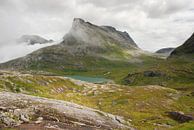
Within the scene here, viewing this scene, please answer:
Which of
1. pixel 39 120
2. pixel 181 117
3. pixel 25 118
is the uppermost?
pixel 25 118

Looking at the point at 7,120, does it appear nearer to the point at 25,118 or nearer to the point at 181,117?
the point at 25,118

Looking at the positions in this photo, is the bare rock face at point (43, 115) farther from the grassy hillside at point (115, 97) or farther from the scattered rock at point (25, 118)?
the grassy hillside at point (115, 97)

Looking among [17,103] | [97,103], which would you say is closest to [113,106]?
[97,103]

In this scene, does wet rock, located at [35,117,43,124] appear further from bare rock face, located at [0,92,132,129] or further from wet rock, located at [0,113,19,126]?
wet rock, located at [0,113,19,126]

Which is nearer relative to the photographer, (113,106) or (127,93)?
(113,106)

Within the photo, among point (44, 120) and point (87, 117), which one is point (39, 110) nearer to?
point (44, 120)

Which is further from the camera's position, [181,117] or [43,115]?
[181,117]

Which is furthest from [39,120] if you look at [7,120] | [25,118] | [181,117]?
[181,117]

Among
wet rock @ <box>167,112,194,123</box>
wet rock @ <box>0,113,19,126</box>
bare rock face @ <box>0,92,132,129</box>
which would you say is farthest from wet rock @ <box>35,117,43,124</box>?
wet rock @ <box>167,112,194,123</box>

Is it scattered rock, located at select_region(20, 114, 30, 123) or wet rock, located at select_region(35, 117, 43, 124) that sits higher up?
scattered rock, located at select_region(20, 114, 30, 123)

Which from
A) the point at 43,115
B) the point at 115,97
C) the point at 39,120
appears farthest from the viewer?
the point at 115,97

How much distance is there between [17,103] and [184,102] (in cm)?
11673

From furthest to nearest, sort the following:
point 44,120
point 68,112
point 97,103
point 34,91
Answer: point 97,103
point 34,91
point 68,112
point 44,120

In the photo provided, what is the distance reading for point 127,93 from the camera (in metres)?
184
